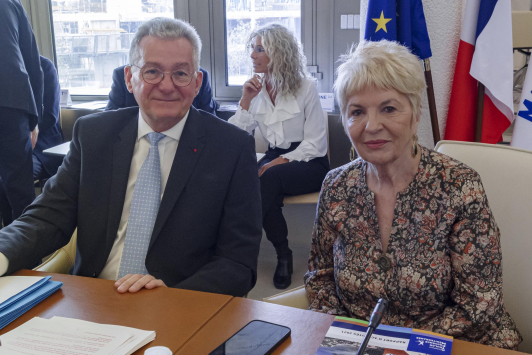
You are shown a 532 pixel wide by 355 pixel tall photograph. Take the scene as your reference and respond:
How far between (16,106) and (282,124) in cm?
152

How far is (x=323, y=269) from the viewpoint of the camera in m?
1.39

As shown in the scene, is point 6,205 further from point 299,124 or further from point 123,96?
point 299,124

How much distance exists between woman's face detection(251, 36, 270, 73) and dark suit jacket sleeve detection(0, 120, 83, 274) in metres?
1.83

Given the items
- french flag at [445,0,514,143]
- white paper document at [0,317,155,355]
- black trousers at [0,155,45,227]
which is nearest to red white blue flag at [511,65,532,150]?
french flag at [445,0,514,143]

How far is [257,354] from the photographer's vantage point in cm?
83

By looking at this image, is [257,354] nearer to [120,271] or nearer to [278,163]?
[120,271]

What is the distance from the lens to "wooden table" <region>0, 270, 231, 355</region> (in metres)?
0.91

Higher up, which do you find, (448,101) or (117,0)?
(117,0)

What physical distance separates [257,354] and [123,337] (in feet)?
0.81

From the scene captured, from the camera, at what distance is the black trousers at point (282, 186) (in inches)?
110

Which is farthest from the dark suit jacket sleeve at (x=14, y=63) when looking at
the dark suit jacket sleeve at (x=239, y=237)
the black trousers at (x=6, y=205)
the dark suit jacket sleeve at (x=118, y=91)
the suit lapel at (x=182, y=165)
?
the dark suit jacket sleeve at (x=239, y=237)

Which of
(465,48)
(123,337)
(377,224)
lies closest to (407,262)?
(377,224)

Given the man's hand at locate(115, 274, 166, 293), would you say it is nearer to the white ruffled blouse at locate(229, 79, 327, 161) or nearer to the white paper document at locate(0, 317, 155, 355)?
the white paper document at locate(0, 317, 155, 355)

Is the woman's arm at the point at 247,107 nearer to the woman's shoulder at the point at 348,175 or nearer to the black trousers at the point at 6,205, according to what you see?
the black trousers at the point at 6,205
